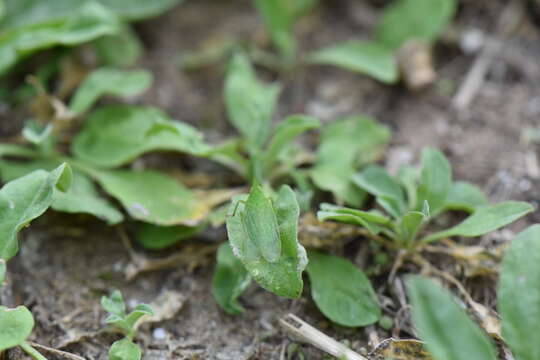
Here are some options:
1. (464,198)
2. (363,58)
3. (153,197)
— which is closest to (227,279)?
(153,197)

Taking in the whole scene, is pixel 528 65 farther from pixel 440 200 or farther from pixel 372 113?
pixel 440 200

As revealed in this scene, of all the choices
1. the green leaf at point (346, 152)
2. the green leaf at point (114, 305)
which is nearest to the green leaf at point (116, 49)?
the green leaf at point (346, 152)

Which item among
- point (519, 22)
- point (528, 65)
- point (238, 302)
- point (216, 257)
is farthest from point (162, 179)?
point (519, 22)

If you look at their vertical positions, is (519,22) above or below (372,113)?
above

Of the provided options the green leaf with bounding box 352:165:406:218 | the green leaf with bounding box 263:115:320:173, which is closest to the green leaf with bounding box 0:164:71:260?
the green leaf with bounding box 263:115:320:173

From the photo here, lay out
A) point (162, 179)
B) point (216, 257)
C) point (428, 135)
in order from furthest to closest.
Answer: point (428, 135), point (162, 179), point (216, 257)

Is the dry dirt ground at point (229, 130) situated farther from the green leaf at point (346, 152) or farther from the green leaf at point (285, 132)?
the green leaf at point (285, 132)

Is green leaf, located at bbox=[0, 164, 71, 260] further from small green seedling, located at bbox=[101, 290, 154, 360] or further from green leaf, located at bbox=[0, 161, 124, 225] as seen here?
small green seedling, located at bbox=[101, 290, 154, 360]
